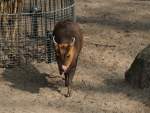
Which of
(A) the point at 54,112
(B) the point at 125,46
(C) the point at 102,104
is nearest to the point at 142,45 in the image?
(B) the point at 125,46

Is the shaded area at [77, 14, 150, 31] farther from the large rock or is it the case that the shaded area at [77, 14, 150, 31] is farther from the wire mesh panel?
the large rock

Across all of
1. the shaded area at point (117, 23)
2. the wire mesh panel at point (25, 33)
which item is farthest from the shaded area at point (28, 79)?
the shaded area at point (117, 23)

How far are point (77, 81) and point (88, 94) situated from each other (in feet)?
1.41

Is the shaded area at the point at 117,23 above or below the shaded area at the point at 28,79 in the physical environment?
above

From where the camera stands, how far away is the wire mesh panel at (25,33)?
7.08 m

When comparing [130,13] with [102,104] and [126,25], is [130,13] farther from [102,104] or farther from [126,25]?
[102,104]

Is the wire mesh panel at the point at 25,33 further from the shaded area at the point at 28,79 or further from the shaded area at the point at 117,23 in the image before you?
the shaded area at the point at 117,23

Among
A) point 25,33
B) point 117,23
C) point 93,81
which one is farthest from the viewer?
point 117,23

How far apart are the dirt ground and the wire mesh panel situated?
0.21 m

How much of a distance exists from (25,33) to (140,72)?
1912 millimetres

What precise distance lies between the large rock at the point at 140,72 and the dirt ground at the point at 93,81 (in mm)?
90

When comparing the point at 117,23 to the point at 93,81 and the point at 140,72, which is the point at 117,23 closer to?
the point at 93,81

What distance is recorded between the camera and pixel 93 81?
6.57 metres

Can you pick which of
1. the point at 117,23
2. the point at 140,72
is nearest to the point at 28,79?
the point at 140,72
